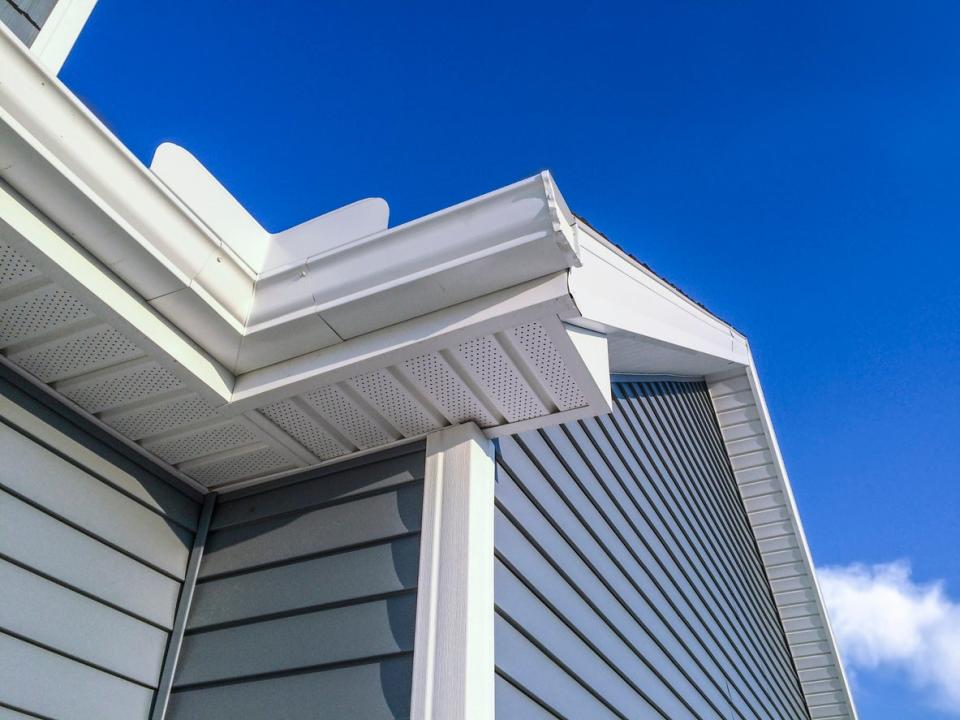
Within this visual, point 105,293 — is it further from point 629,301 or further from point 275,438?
point 629,301

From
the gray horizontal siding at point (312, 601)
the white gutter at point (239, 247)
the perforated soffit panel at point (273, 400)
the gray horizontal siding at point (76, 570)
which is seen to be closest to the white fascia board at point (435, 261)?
the white gutter at point (239, 247)

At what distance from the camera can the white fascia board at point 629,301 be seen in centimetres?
221

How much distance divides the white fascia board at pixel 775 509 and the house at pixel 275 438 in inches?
192

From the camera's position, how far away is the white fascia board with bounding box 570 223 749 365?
2.21 m

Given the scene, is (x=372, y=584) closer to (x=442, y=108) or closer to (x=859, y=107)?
(x=442, y=108)

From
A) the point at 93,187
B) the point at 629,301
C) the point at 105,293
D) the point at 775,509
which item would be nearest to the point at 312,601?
the point at 105,293

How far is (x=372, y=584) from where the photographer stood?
2.21 meters

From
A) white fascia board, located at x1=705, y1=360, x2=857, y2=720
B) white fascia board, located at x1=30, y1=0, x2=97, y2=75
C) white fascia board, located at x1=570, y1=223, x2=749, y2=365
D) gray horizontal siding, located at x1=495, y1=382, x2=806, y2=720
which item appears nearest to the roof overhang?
white fascia board, located at x1=570, y1=223, x2=749, y2=365

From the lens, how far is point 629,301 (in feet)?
9.69

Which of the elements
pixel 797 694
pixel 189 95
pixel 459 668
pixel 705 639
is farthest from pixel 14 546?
pixel 797 694

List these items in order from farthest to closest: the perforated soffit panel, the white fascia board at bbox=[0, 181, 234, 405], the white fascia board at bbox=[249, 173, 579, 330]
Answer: the perforated soffit panel, the white fascia board at bbox=[249, 173, 579, 330], the white fascia board at bbox=[0, 181, 234, 405]

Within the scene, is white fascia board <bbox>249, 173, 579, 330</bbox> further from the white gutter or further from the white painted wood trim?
the white painted wood trim

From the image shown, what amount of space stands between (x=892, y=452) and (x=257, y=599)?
29.3 metres

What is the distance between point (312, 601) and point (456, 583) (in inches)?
19.7
